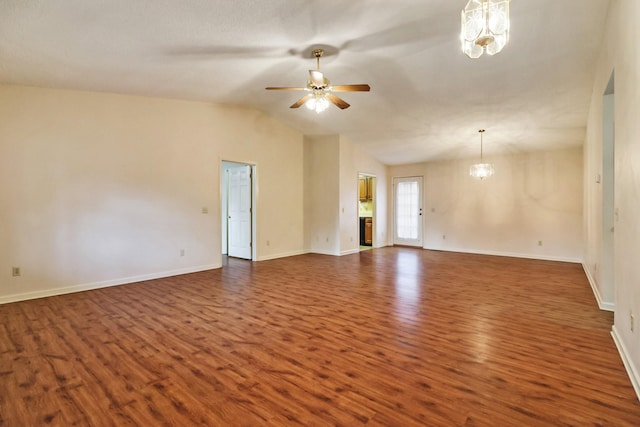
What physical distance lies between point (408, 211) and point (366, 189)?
53.8 inches

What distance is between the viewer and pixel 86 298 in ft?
13.3

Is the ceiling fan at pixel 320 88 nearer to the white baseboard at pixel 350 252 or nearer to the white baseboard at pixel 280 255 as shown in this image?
the white baseboard at pixel 280 255

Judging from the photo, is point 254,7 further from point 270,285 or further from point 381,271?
point 381,271

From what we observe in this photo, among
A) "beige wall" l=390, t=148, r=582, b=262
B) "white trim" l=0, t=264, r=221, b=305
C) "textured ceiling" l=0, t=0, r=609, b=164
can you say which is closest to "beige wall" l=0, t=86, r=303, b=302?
"white trim" l=0, t=264, r=221, b=305

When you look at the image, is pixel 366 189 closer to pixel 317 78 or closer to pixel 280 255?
pixel 280 255

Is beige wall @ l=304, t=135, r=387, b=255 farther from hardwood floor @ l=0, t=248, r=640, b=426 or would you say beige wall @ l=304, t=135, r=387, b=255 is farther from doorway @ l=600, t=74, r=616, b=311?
doorway @ l=600, t=74, r=616, b=311

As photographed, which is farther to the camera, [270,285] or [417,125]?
[417,125]

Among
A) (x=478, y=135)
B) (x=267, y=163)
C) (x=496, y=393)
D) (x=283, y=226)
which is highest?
(x=478, y=135)

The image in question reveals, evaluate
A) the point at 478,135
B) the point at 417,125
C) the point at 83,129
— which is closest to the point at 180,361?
the point at 83,129

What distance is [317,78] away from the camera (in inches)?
138

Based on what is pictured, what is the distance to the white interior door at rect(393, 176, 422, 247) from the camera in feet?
29.0

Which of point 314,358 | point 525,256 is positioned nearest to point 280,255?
point 314,358

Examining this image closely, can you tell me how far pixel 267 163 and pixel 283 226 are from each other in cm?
147

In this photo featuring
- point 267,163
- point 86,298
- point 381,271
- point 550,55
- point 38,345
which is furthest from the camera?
point 267,163
